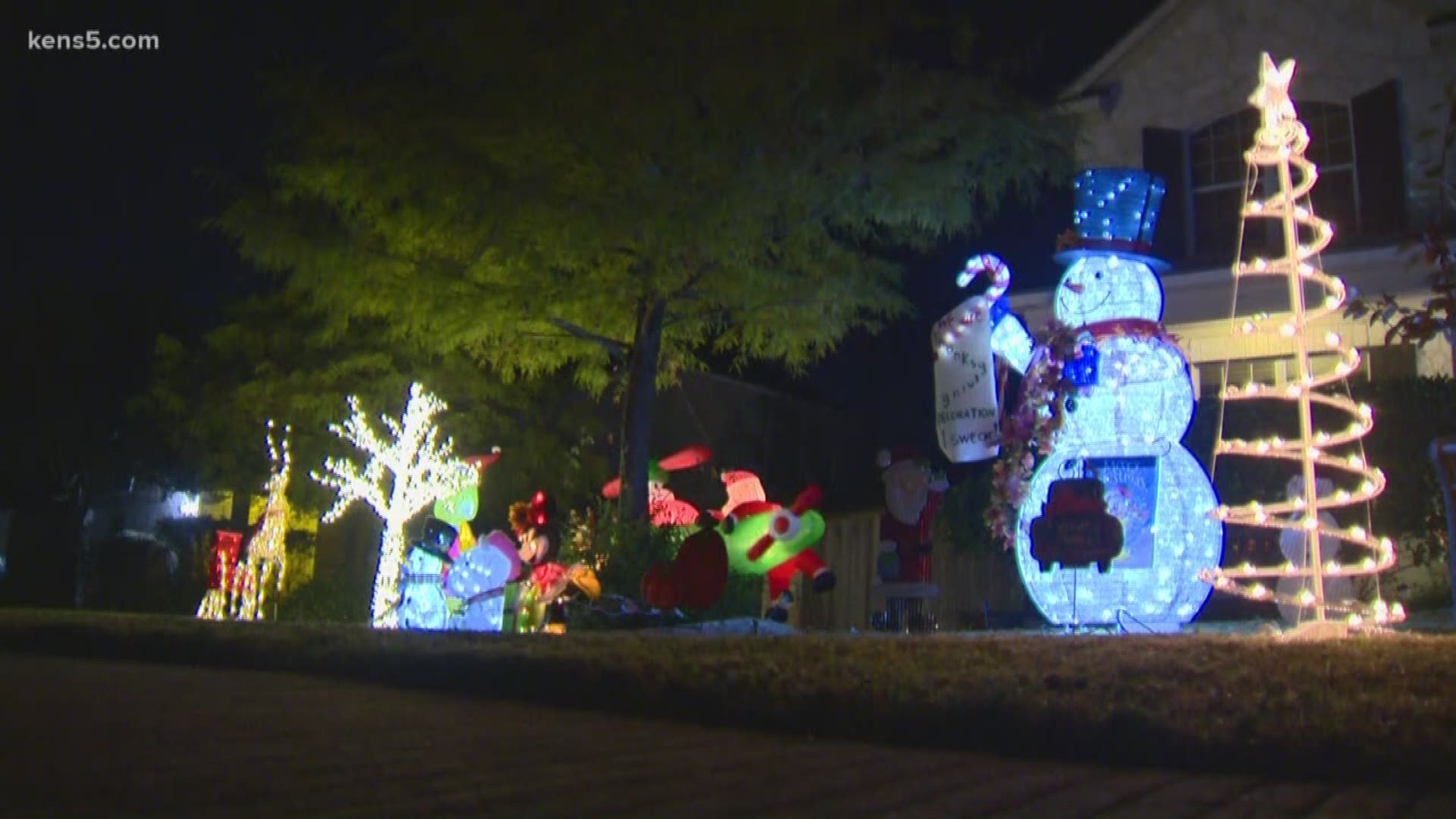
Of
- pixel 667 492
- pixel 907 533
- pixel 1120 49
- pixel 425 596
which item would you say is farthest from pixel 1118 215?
pixel 425 596

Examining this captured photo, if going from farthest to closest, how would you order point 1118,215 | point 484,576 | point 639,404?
point 639,404 → point 484,576 → point 1118,215

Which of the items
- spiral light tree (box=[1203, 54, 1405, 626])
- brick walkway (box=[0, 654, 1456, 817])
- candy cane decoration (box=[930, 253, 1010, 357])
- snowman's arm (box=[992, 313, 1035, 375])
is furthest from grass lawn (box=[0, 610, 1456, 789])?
snowman's arm (box=[992, 313, 1035, 375])

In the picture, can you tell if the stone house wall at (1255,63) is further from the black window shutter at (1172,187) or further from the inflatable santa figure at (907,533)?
the inflatable santa figure at (907,533)

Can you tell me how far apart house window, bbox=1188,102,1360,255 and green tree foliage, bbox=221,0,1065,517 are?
2939 mm

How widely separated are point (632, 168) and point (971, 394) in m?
3.56

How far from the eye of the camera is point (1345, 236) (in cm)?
1267

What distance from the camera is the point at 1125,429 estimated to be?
9.09 metres

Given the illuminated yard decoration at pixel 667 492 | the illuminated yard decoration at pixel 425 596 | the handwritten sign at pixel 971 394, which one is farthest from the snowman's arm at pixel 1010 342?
the illuminated yard decoration at pixel 425 596

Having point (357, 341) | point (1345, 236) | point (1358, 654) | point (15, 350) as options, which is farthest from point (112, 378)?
point (1358, 654)

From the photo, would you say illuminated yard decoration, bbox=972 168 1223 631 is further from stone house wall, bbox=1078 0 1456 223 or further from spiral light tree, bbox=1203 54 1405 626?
stone house wall, bbox=1078 0 1456 223

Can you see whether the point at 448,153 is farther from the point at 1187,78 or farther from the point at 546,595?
the point at 1187,78

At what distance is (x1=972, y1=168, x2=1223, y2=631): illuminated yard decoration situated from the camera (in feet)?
29.1

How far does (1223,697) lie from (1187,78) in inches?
443

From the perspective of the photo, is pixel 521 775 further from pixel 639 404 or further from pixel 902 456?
pixel 902 456
